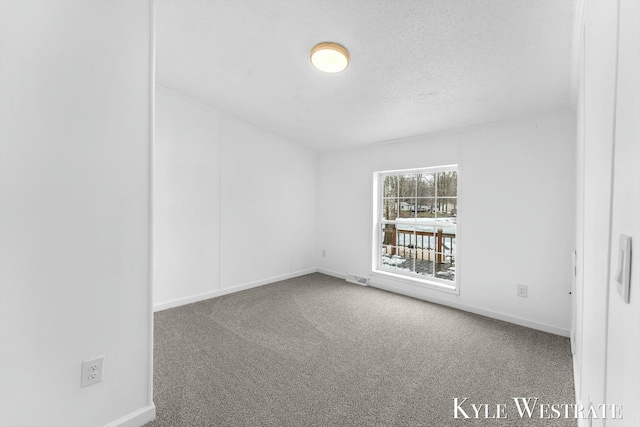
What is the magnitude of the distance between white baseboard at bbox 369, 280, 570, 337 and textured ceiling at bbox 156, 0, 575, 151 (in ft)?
6.76

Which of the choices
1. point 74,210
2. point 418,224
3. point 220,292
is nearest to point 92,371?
point 74,210

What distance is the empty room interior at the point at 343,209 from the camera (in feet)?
3.80

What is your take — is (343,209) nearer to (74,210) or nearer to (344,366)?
(344,366)

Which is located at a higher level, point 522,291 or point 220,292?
point 522,291

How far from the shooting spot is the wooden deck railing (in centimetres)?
357

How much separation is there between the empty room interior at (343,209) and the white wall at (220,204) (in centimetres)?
3

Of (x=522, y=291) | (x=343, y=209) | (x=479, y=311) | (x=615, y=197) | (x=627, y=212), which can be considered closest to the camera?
(x=627, y=212)

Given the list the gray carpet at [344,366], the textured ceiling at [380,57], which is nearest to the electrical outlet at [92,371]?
the gray carpet at [344,366]

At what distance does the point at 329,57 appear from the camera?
2213 millimetres

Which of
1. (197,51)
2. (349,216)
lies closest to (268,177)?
(349,216)

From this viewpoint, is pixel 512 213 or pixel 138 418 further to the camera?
pixel 512 213

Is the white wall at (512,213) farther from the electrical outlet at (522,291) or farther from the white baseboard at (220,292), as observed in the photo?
the white baseboard at (220,292)

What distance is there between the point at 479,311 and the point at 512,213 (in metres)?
1.14

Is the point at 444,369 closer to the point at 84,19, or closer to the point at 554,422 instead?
the point at 554,422
